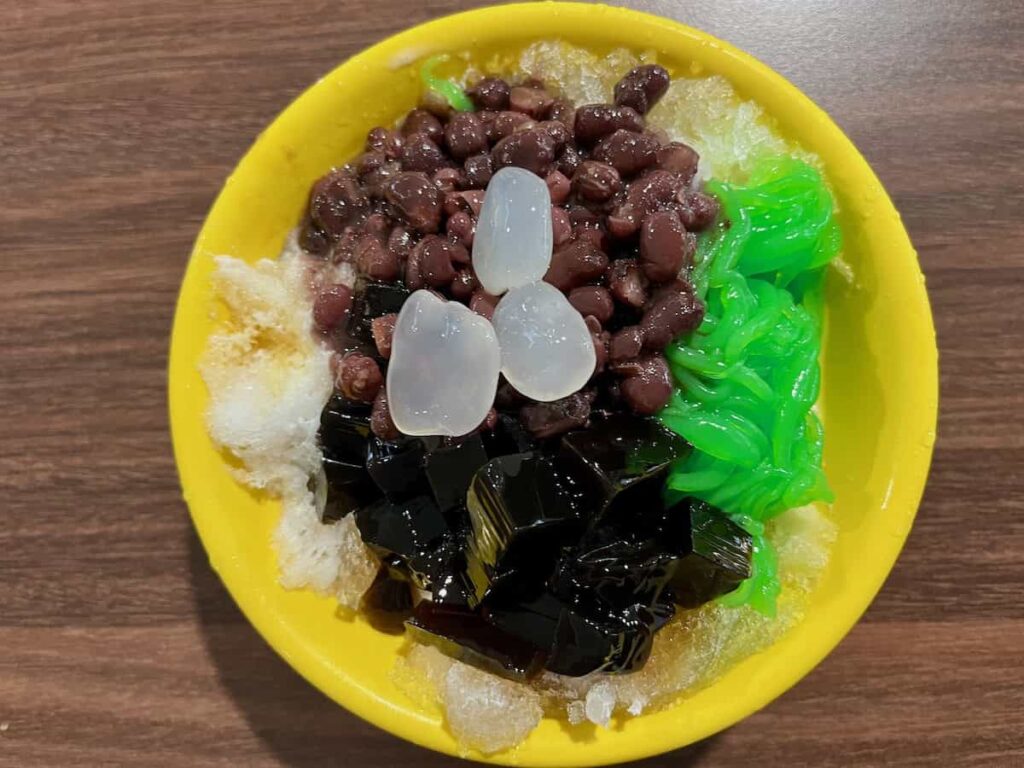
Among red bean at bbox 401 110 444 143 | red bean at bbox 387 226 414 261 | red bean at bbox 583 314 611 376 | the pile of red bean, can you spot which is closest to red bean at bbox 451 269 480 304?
the pile of red bean

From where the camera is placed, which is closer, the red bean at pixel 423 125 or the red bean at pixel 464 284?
the red bean at pixel 464 284

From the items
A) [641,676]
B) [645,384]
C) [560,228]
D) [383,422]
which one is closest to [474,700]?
[641,676]

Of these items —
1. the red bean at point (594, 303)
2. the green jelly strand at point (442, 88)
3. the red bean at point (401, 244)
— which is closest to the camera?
the red bean at point (594, 303)

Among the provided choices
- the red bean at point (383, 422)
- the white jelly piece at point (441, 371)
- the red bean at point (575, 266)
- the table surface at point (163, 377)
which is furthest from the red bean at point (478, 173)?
the table surface at point (163, 377)

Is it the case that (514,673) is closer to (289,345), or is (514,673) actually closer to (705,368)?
(705,368)

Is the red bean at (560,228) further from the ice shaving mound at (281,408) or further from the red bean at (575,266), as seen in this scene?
the ice shaving mound at (281,408)

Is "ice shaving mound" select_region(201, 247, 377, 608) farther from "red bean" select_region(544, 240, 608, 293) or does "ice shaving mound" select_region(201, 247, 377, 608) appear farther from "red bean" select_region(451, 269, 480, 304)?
"red bean" select_region(544, 240, 608, 293)

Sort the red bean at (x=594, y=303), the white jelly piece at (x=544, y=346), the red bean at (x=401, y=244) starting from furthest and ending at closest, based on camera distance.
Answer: the red bean at (x=401, y=244)
the red bean at (x=594, y=303)
the white jelly piece at (x=544, y=346)

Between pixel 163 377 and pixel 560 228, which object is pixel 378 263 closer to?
pixel 560 228
